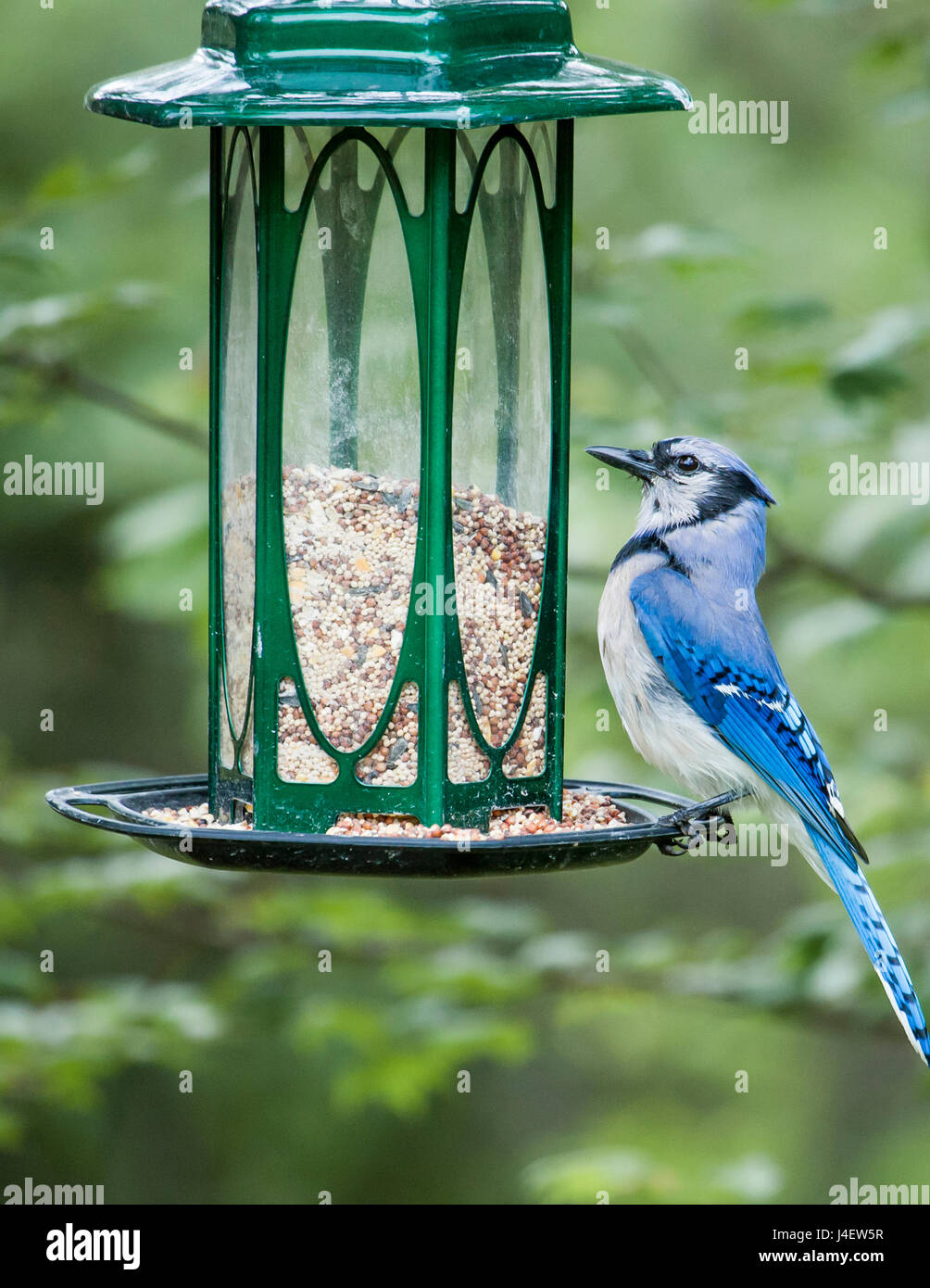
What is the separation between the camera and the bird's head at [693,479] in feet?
15.1

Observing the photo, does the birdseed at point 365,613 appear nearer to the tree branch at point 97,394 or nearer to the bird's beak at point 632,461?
the bird's beak at point 632,461

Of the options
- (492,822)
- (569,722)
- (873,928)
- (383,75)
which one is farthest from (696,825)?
(569,722)

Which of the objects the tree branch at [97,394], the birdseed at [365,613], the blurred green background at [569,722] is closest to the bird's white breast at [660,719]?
the birdseed at [365,613]

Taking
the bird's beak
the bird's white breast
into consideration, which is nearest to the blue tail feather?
the bird's white breast

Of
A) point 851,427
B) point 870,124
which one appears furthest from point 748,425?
point 870,124

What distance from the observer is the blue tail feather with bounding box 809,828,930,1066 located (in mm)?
4359

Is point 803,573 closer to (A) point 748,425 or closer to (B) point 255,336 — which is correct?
(A) point 748,425

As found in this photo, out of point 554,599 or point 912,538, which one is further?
point 912,538

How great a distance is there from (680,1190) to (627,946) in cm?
89

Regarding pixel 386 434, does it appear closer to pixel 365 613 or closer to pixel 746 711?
pixel 365 613

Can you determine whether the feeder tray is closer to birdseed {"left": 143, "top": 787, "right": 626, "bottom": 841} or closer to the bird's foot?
birdseed {"left": 143, "top": 787, "right": 626, "bottom": 841}

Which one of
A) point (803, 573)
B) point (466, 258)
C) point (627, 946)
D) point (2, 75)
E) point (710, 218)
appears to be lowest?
point (627, 946)

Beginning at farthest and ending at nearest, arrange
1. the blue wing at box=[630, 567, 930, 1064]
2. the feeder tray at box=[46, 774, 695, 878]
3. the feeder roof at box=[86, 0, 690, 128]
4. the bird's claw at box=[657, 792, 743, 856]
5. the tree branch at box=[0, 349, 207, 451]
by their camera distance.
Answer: the tree branch at box=[0, 349, 207, 451], the blue wing at box=[630, 567, 930, 1064], the bird's claw at box=[657, 792, 743, 856], the feeder tray at box=[46, 774, 695, 878], the feeder roof at box=[86, 0, 690, 128]

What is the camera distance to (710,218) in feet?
26.4
